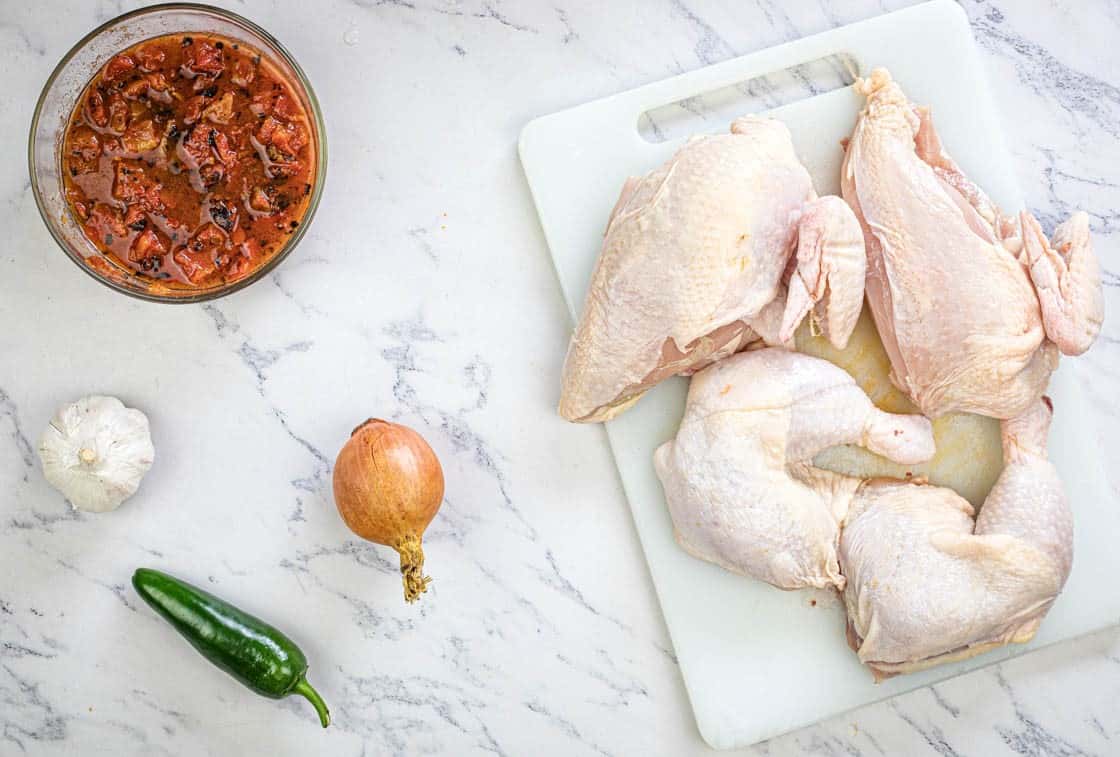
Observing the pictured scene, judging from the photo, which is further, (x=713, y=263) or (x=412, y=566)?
(x=412, y=566)

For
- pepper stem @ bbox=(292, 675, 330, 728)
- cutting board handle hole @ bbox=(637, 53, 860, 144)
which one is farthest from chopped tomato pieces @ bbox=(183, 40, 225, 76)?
pepper stem @ bbox=(292, 675, 330, 728)

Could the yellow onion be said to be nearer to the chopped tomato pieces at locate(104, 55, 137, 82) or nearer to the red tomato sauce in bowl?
the red tomato sauce in bowl

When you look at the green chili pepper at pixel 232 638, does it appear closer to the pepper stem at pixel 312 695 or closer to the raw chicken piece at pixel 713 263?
the pepper stem at pixel 312 695

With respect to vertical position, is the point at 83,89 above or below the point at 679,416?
above

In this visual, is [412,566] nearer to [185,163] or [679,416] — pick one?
[679,416]

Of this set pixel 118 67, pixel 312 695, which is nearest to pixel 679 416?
pixel 312 695

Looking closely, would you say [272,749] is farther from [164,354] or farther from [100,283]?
[100,283]

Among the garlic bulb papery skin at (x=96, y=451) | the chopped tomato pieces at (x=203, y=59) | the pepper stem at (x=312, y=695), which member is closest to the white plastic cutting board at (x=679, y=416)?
the chopped tomato pieces at (x=203, y=59)
